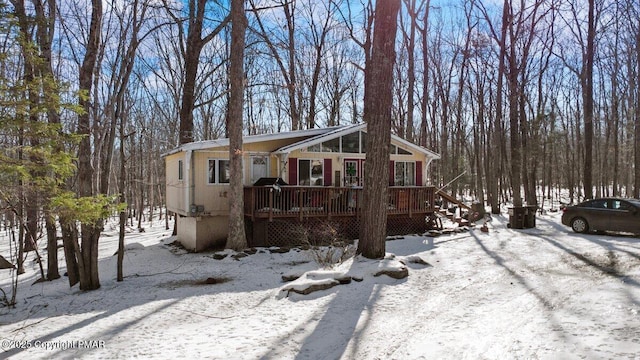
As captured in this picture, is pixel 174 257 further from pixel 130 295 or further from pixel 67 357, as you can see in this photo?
pixel 67 357

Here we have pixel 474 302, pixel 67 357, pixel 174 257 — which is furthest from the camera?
pixel 174 257

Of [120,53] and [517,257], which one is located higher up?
[120,53]

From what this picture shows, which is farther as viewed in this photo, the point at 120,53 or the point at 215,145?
the point at 215,145

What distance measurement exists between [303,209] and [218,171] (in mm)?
3495

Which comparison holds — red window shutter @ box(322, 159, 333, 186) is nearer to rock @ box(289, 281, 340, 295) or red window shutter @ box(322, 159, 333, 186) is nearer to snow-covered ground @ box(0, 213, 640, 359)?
snow-covered ground @ box(0, 213, 640, 359)

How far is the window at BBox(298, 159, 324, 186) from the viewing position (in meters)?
14.5

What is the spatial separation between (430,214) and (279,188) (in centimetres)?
670

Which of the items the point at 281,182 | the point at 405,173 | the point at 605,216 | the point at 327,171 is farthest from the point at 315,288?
the point at 605,216

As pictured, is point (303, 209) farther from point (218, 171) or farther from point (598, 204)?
point (598, 204)

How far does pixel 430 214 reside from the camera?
15.2 metres

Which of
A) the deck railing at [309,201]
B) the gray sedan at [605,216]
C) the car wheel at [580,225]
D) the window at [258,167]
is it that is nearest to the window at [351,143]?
the deck railing at [309,201]

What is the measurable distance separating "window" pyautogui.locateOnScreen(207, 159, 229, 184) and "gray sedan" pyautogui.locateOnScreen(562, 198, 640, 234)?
12.7m

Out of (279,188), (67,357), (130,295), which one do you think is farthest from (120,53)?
(67,357)

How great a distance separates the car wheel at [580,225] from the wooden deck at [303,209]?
5.77 metres
